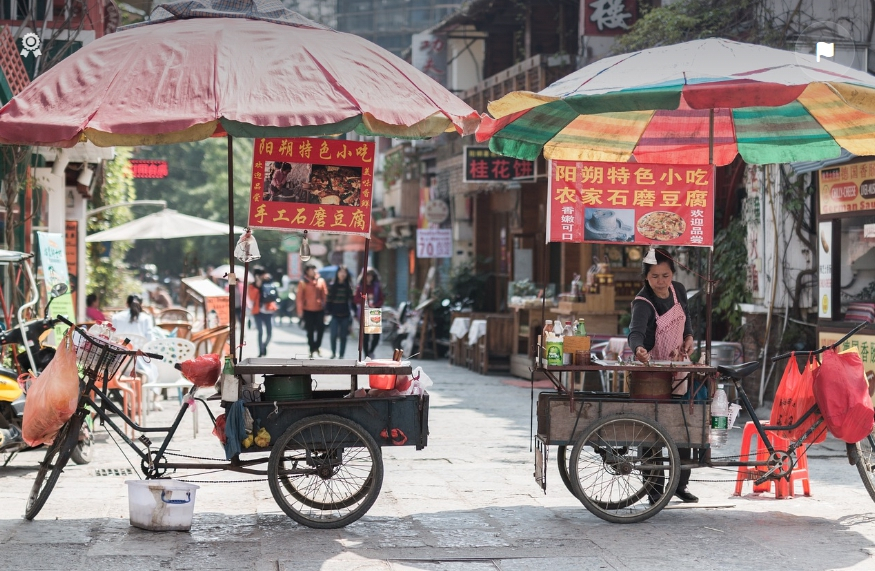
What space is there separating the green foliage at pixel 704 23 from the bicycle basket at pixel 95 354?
9495mm

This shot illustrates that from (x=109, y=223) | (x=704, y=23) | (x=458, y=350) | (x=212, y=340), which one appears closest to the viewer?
(x=704, y=23)

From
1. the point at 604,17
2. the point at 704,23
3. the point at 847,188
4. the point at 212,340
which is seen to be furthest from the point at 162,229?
the point at 847,188

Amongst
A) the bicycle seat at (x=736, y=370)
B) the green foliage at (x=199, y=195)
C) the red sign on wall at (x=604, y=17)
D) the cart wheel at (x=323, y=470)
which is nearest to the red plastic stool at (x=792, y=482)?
the bicycle seat at (x=736, y=370)

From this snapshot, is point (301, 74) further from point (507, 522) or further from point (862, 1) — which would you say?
point (862, 1)

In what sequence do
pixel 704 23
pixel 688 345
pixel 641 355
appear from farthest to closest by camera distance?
pixel 704 23
pixel 688 345
pixel 641 355

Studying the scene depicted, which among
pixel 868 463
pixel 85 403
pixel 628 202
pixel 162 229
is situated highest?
pixel 162 229

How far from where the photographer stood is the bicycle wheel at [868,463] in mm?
7457

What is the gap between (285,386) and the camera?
23.2 feet

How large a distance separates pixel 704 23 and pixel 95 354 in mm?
10426

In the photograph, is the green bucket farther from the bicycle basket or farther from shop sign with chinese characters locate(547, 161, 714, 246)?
shop sign with chinese characters locate(547, 161, 714, 246)

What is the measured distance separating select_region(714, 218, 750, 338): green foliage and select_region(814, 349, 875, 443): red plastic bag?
7.07 meters

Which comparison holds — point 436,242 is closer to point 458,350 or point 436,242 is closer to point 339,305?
point 458,350

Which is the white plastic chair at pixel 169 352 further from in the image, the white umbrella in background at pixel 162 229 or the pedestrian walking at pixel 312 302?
the pedestrian walking at pixel 312 302

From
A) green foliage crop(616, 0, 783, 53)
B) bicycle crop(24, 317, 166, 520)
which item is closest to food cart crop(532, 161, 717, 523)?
bicycle crop(24, 317, 166, 520)
